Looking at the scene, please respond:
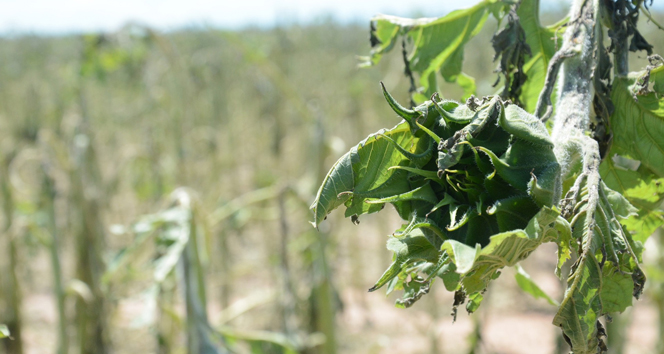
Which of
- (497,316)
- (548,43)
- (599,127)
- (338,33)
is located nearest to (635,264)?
(599,127)

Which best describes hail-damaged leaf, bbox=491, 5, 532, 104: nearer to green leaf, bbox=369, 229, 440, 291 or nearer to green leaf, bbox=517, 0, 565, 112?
green leaf, bbox=517, 0, 565, 112

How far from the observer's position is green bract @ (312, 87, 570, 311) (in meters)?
0.62

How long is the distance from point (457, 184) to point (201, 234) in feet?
5.67

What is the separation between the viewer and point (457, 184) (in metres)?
0.64

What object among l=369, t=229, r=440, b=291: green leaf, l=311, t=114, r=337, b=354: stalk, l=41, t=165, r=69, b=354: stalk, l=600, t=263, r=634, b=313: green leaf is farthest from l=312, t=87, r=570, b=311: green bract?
l=41, t=165, r=69, b=354: stalk

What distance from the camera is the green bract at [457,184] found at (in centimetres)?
62

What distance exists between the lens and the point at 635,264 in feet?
2.35

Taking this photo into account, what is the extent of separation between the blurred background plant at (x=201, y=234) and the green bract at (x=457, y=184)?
1.30 meters

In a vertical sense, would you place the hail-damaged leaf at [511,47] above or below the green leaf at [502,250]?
above

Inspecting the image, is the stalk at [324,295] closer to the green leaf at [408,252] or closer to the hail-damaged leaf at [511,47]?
the hail-damaged leaf at [511,47]

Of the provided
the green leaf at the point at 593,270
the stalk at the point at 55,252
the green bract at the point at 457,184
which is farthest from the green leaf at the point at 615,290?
the stalk at the point at 55,252

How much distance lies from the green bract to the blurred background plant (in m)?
1.30

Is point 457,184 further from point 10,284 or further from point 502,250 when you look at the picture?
point 10,284

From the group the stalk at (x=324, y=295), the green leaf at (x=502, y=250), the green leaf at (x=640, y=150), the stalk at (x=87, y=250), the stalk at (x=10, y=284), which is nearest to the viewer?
the green leaf at (x=502, y=250)
